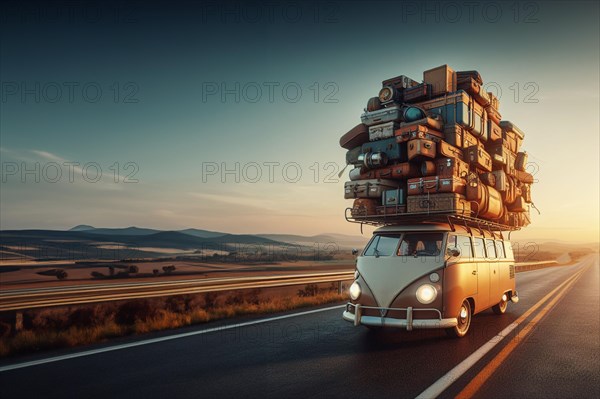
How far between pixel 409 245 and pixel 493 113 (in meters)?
5.79

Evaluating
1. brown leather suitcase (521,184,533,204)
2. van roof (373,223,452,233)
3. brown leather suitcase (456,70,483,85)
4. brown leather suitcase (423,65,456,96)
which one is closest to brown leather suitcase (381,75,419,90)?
brown leather suitcase (423,65,456,96)

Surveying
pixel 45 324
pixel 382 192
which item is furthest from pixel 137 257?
pixel 382 192

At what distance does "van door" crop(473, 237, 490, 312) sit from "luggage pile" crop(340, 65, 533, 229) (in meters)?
0.66

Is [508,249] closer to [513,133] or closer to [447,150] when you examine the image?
[513,133]

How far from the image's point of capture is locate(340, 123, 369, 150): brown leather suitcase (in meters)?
9.48

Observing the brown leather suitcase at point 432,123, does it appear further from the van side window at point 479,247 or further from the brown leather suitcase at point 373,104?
the van side window at point 479,247

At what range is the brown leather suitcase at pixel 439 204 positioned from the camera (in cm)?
760

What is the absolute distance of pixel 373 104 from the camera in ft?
32.3

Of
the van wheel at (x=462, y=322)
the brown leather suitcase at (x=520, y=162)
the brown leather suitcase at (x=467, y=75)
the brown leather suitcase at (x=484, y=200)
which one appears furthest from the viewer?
the brown leather suitcase at (x=520, y=162)

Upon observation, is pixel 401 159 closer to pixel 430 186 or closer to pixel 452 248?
pixel 430 186

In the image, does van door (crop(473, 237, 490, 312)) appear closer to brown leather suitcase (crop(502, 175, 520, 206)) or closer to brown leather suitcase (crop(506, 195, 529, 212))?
brown leather suitcase (crop(502, 175, 520, 206))

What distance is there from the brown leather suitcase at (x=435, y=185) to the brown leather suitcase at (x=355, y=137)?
188 centimetres

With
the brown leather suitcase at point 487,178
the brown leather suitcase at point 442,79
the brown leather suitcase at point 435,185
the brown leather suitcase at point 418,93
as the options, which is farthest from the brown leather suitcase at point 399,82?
the brown leather suitcase at point 435,185

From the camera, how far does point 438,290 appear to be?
6.83 metres
